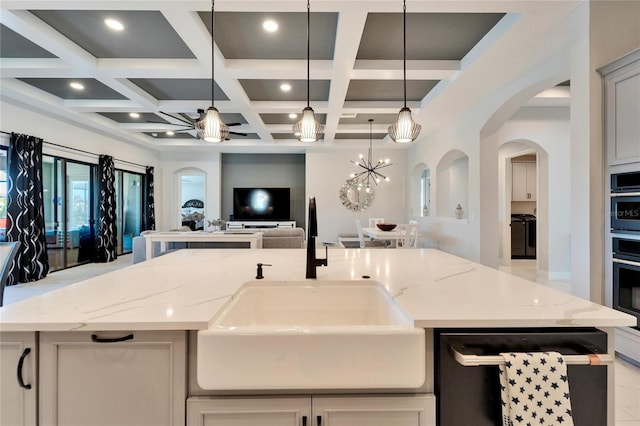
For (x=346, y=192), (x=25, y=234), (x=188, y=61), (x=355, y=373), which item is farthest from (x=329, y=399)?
(x=346, y=192)

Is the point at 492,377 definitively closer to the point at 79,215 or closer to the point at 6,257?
the point at 6,257

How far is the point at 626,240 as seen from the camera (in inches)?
85.7

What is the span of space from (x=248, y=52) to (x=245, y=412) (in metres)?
3.49

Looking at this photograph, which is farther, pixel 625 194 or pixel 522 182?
pixel 522 182

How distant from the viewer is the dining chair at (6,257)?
6.34 ft

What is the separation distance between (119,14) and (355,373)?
3458mm

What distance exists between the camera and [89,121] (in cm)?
559

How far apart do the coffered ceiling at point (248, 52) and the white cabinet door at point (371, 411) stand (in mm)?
2570

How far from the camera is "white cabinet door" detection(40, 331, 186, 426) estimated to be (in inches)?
34.6

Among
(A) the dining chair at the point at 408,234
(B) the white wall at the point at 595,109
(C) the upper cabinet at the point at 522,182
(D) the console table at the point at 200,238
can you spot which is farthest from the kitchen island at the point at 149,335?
(C) the upper cabinet at the point at 522,182

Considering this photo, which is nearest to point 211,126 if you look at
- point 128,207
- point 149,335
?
point 149,335

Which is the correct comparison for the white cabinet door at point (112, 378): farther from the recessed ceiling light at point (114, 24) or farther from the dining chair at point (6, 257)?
the recessed ceiling light at point (114, 24)

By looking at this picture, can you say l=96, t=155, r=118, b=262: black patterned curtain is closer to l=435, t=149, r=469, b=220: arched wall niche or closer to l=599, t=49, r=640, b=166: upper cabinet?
l=435, t=149, r=469, b=220: arched wall niche

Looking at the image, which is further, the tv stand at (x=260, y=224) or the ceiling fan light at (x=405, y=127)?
the tv stand at (x=260, y=224)
